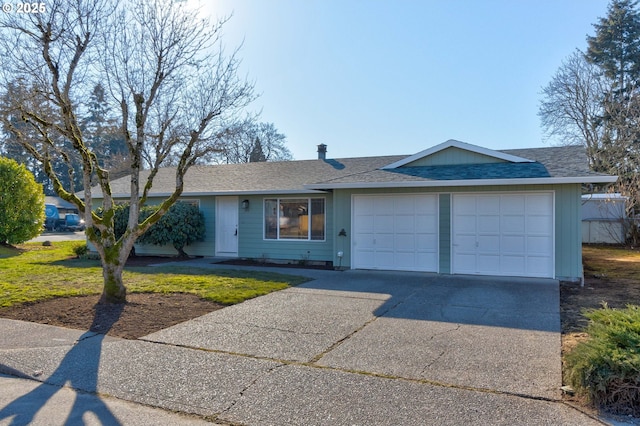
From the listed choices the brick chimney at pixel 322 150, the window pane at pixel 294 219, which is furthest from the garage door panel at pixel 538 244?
the brick chimney at pixel 322 150

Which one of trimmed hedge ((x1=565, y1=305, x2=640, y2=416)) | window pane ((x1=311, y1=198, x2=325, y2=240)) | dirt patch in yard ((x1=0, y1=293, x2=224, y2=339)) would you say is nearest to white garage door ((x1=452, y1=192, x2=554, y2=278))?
window pane ((x1=311, y1=198, x2=325, y2=240))

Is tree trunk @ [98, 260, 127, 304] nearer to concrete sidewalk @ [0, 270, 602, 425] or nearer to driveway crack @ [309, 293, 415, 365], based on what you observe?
concrete sidewalk @ [0, 270, 602, 425]

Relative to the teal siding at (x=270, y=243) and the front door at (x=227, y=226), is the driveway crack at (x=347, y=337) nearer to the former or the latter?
the teal siding at (x=270, y=243)

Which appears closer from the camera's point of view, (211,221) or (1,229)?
(211,221)

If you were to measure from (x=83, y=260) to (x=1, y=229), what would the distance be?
6055 mm

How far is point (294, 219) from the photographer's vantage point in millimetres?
13859

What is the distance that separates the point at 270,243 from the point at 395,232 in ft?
14.4

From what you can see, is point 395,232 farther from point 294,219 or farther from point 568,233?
point 568,233

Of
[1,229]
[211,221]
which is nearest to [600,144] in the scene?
[211,221]

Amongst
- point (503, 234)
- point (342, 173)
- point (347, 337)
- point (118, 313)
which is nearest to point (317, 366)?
point (347, 337)

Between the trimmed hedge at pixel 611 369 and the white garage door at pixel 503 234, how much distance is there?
259 inches

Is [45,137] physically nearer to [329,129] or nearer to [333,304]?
[333,304]

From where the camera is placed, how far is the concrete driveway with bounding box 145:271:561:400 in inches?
176

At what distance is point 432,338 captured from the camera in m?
5.60
